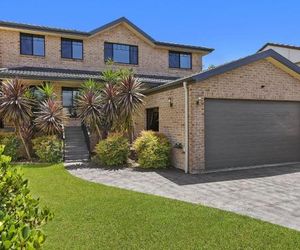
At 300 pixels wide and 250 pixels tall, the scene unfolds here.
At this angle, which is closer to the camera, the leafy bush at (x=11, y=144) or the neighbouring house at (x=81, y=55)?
the leafy bush at (x=11, y=144)

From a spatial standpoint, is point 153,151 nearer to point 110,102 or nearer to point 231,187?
point 110,102

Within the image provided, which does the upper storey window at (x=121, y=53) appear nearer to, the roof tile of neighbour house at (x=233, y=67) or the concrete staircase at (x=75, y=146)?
the concrete staircase at (x=75, y=146)

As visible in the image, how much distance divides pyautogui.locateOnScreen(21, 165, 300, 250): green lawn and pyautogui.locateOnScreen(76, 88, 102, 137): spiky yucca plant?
21.3ft

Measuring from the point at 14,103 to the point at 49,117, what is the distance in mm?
1732

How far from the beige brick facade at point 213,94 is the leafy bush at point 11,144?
25.0 feet

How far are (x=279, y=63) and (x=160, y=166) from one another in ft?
23.4

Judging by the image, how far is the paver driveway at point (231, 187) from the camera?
6.54 meters

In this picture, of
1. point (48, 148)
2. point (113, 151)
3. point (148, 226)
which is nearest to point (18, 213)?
point (148, 226)

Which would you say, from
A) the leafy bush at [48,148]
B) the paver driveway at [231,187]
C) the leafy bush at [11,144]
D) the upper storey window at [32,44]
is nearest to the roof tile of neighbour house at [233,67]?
the paver driveway at [231,187]

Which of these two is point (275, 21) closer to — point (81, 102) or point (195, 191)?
point (81, 102)

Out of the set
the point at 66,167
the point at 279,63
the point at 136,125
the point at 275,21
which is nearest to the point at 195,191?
the point at 66,167

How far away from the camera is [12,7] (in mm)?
19312

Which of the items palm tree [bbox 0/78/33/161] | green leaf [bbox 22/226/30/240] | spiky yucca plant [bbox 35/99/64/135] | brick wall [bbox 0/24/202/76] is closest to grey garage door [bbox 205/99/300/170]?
spiky yucca plant [bbox 35/99/64/135]

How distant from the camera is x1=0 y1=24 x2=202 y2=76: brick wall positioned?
18.4 meters
